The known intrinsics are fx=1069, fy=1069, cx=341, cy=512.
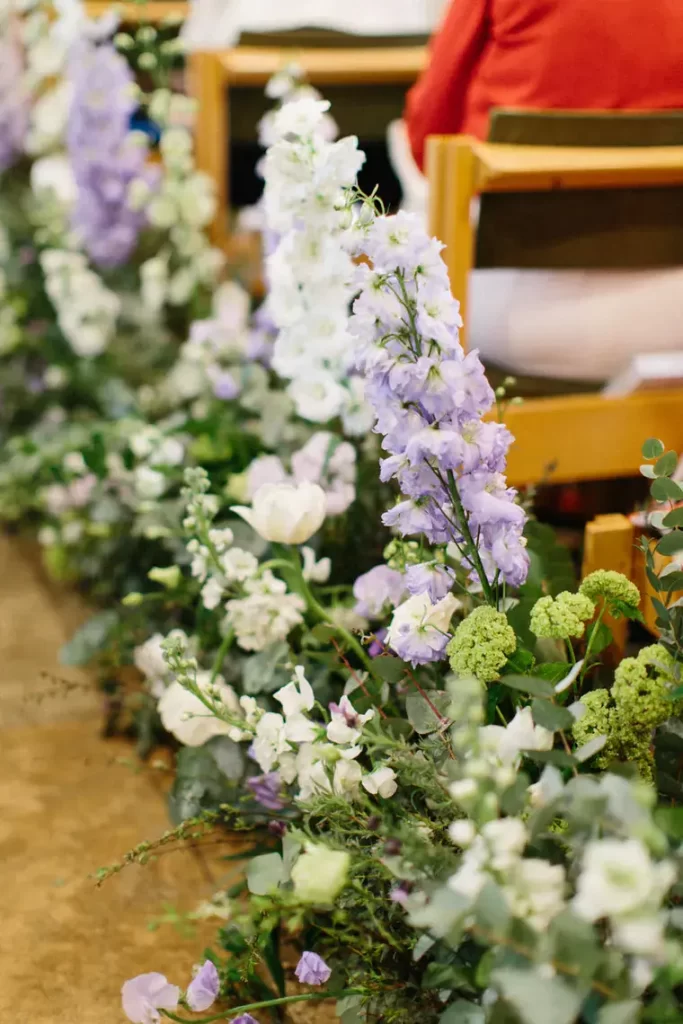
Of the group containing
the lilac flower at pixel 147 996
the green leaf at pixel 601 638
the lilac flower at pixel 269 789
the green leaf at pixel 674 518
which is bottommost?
the lilac flower at pixel 147 996

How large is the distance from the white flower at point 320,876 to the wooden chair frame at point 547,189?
759mm

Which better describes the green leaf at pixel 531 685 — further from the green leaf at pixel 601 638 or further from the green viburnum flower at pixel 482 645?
the green leaf at pixel 601 638

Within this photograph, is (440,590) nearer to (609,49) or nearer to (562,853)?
(562,853)

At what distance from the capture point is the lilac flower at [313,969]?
2.92 ft

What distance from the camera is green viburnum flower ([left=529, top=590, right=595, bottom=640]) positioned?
82 centimetres

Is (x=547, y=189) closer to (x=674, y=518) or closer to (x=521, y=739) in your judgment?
(x=674, y=518)

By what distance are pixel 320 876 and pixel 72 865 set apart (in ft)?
2.16

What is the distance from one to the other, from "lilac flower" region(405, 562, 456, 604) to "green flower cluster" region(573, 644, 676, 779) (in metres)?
0.14

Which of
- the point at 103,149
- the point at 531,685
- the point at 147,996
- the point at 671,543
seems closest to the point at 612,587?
the point at 671,543

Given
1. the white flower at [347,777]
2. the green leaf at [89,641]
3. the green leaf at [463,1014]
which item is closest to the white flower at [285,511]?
the white flower at [347,777]

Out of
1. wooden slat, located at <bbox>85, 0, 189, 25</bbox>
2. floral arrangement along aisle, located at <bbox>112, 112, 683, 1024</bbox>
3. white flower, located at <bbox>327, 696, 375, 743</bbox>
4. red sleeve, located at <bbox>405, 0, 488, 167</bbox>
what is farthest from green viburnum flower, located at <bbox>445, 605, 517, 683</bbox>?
wooden slat, located at <bbox>85, 0, 189, 25</bbox>

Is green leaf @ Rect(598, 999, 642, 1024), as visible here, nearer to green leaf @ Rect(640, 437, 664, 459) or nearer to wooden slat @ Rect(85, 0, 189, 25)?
green leaf @ Rect(640, 437, 664, 459)

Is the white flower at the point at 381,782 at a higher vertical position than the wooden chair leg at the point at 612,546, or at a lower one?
lower

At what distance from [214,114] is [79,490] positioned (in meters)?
0.84
